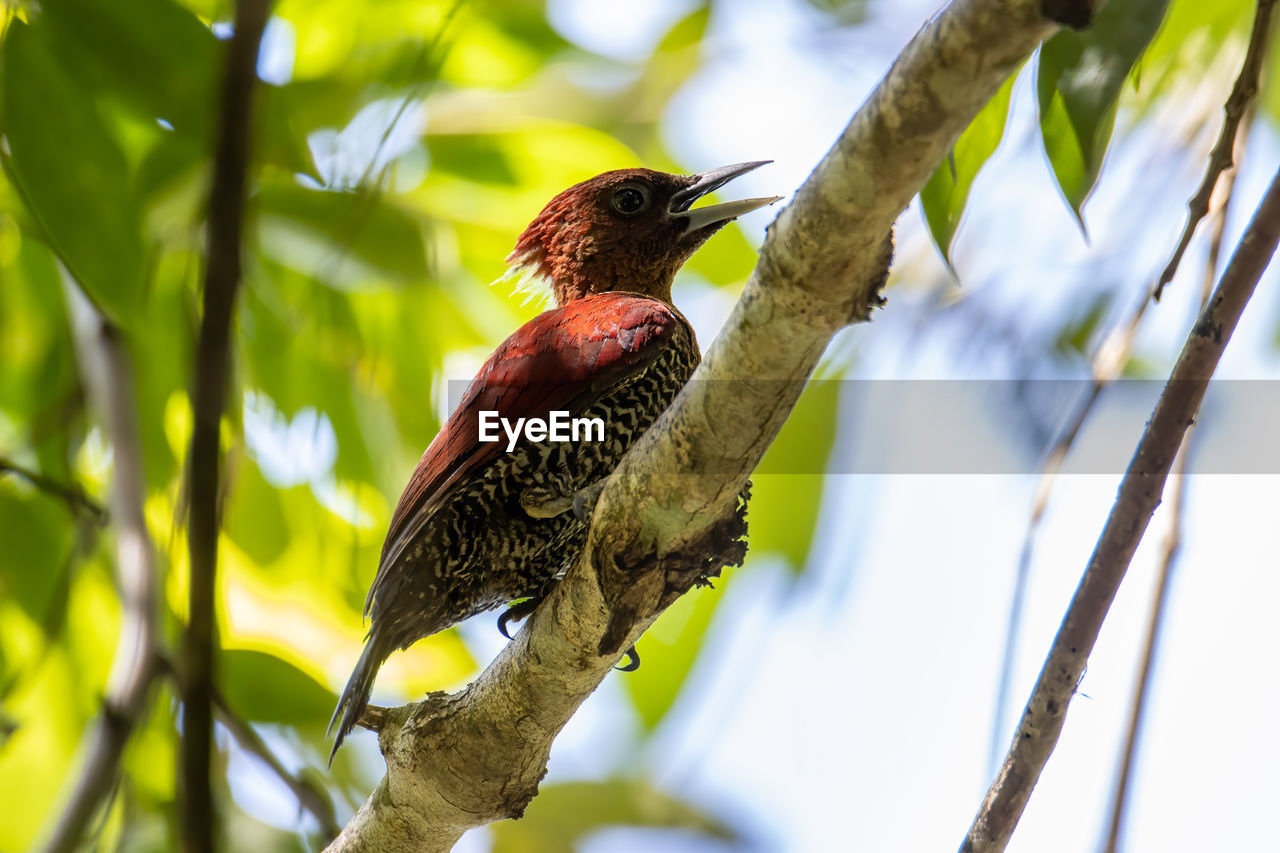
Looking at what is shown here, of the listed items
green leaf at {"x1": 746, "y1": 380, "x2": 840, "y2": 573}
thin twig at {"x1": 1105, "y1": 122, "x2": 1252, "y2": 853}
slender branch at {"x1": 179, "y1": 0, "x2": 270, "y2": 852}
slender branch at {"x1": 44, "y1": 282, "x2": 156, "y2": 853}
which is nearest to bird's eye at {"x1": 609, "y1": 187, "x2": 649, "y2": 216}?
green leaf at {"x1": 746, "y1": 380, "x2": 840, "y2": 573}

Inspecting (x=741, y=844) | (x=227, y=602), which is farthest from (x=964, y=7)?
(x=227, y=602)

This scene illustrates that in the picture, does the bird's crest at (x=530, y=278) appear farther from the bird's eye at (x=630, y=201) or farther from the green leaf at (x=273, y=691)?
the green leaf at (x=273, y=691)

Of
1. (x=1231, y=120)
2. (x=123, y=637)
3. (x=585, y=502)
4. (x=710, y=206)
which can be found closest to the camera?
(x=1231, y=120)

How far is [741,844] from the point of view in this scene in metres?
3.22

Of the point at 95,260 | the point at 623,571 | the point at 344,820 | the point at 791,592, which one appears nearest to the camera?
the point at 95,260

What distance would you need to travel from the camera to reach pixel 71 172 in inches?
76.8

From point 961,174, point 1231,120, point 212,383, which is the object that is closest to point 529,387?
point 961,174

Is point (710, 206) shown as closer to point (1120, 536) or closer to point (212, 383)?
point (1120, 536)

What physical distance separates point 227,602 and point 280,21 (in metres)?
2.03

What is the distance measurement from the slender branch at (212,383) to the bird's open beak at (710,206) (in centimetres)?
245

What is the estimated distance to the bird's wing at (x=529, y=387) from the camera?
8.97 feet

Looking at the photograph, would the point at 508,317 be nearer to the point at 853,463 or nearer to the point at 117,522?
the point at 853,463

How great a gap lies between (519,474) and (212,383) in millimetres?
1964

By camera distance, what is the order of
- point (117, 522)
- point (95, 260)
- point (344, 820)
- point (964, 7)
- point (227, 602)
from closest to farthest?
1. point (964, 7)
2. point (95, 260)
3. point (117, 522)
4. point (344, 820)
5. point (227, 602)
